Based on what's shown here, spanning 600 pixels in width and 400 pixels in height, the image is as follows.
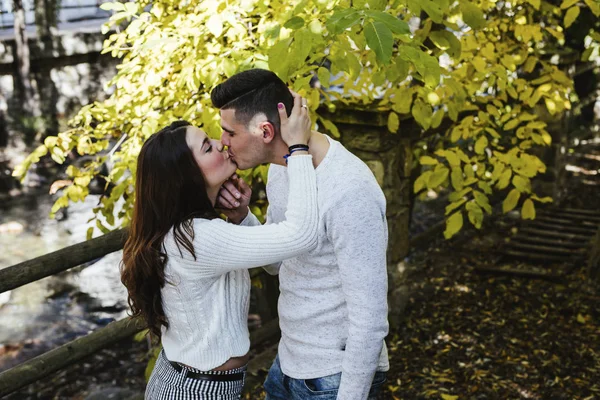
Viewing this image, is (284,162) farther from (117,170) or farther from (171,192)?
(117,170)

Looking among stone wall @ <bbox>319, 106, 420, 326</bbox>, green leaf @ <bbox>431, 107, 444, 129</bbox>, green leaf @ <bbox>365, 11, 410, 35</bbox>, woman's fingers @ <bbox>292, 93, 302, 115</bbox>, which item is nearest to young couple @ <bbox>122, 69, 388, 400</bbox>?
woman's fingers @ <bbox>292, 93, 302, 115</bbox>

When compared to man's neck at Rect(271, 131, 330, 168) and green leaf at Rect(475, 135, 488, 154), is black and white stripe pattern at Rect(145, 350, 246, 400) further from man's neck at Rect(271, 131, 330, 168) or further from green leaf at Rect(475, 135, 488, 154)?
green leaf at Rect(475, 135, 488, 154)

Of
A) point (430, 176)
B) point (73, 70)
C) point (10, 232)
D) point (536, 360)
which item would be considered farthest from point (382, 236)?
point (73, 70)

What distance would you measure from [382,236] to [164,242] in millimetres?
697

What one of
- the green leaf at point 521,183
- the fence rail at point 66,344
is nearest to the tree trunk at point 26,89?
the fence rail at point 66,344

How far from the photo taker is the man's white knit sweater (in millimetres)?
1899

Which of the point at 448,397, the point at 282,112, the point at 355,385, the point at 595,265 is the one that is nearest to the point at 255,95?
the point at 282,112

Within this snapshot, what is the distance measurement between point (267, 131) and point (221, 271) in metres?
0.47

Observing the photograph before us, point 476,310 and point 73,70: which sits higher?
point 73,70

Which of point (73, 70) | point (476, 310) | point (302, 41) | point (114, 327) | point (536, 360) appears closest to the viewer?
point (302, 41)

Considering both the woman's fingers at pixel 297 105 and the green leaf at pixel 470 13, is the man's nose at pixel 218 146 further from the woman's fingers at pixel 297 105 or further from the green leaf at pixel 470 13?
the green leaf at pixel 470 13

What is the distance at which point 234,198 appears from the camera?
2350 mm

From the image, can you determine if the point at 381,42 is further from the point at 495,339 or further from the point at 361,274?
the point at 495,339

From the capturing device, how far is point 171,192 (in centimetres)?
209
